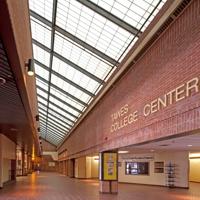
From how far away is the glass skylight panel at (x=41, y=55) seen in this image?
19755mm

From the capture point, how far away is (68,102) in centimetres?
2964

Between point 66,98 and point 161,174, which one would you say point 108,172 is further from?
point 161,174

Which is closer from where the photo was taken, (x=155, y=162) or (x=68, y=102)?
(x=68, y=102)

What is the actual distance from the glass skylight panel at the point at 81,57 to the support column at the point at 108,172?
17.5 ft

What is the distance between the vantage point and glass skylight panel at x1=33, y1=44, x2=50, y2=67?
19755 millimetres

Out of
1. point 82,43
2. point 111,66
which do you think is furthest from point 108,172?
point 82,43

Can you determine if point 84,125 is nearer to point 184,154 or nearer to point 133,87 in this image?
point 184,154

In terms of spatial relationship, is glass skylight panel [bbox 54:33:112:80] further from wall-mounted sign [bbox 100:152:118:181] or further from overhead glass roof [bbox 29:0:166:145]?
wall-mounted sign [bbox 100:152:118:181]

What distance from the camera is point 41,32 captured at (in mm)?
17438

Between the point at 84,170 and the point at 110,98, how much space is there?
27.1m

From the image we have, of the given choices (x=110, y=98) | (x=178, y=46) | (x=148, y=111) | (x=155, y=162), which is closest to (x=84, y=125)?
(x=155, y=162)

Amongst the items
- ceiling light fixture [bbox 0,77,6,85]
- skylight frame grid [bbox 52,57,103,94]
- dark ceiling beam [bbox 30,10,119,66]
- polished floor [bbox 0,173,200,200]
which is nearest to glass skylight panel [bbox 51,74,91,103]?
skylight frame grid [bbox 52,57,103,94]

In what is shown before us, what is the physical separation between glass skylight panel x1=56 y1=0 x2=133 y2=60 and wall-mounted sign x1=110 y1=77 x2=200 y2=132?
93.9 inches

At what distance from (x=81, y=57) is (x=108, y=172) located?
786 cm
